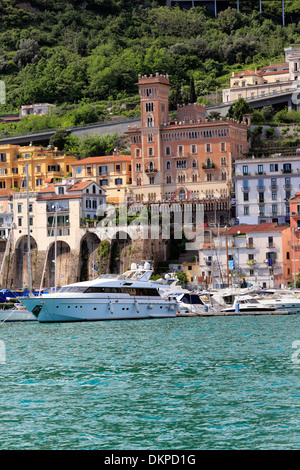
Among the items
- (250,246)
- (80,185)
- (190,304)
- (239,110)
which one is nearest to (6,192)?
(80,185)

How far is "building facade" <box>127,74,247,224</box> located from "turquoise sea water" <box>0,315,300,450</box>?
47.5 metres

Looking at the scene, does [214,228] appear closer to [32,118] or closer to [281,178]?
[281,178]

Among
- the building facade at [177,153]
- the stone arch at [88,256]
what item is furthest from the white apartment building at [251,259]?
the building facade at [177,153]

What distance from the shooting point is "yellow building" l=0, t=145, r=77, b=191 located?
371 feet

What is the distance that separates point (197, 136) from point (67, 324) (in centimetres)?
4007

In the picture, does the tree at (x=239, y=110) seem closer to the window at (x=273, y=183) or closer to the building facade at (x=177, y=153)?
the building facade at (x=177, y=153)

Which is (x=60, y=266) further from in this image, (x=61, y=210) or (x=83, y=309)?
(x=83, y=309)

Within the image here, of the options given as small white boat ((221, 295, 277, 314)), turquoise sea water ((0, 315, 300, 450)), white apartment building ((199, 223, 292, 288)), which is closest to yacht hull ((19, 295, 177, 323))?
small white boat ((221, 295, 277, 314))

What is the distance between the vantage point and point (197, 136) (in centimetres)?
10381

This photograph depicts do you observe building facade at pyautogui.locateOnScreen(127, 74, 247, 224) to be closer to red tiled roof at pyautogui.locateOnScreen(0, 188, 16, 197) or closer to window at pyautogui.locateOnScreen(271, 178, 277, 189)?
window at pyautogui.locateOnScreen(271, 178, 277, 189)

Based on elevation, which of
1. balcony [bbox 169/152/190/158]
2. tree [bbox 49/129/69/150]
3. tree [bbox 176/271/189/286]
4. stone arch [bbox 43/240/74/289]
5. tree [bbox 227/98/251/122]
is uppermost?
tree [bbox 227/98/251/122]

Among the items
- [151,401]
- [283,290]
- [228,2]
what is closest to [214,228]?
[283,290]

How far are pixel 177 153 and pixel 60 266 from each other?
17.3 meters

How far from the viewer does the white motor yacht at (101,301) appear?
69.5 meters
